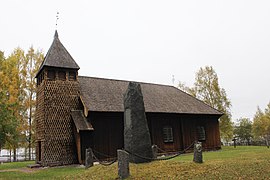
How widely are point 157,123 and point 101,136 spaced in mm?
5800

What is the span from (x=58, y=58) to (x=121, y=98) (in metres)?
6.64

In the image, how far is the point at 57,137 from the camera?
1892 cm

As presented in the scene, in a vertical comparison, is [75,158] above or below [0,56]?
below

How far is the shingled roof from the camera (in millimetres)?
20562

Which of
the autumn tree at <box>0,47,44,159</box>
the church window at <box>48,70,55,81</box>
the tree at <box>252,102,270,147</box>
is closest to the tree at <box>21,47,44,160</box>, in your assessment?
the autumn tree at <box>0,47,44,159</box>

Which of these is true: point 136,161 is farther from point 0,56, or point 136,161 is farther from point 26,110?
point 0,56

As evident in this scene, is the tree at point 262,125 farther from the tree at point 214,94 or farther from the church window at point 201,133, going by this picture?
the church window at point 201,133

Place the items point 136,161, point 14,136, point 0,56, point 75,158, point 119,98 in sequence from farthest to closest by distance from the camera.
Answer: point 0,56, point 119,98, point 75,158, point 14,136, point 136,161

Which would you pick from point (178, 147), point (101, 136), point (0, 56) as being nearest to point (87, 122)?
point (101, 136)

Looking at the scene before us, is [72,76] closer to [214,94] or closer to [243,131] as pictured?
[214,94]

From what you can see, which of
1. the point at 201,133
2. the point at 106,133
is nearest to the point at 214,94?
the point at 201,133

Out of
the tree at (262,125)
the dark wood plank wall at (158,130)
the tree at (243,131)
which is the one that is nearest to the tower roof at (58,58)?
the dark wood plank wall at (158,130)

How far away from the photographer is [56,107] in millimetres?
19562

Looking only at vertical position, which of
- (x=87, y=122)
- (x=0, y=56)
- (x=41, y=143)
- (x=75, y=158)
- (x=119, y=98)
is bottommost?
(x=75, y=158)
